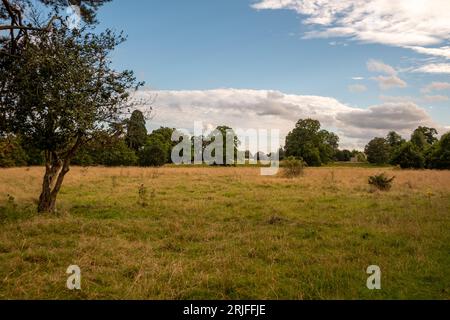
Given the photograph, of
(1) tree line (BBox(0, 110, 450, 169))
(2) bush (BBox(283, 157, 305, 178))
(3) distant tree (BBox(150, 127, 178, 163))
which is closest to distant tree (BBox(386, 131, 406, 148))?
(1) tree line (BBox(0, 110, 450, 169))

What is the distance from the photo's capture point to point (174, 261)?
7844 mm

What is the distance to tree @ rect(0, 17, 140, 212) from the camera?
35.6 feet

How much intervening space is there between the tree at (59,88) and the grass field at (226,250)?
118 inches

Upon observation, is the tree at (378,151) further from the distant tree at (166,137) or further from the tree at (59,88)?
the tree at (59,88)

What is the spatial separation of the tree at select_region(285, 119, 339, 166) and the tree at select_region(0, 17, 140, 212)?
63.0 meters

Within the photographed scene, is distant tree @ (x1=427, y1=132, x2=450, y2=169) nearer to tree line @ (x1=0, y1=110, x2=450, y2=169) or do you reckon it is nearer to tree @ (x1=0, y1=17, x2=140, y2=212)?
tree line @ (x1=0, y1=110, x2=450, y2=169)

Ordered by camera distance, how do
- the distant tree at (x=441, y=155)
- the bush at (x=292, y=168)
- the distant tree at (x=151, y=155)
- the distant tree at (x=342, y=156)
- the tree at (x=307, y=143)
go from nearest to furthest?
the bush at (x=292, y=168) < the distant tree at (x=441, y=155) < the distant tree at (x=151, y=155) < the tree at (x=307, y=143) < the distant tree at (x=342, y=156)

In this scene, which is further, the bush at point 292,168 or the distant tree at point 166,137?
the distant tree at point 166,137

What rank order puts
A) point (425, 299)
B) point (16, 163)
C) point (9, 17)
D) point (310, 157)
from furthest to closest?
point (310, 157) → point (16, 163) → point (9, 17) → point (425, 299)

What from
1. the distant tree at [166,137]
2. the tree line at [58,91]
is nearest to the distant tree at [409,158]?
the distant tree at [166,137]

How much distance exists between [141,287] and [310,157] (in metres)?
68.5

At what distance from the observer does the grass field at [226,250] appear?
6422 millimetres
